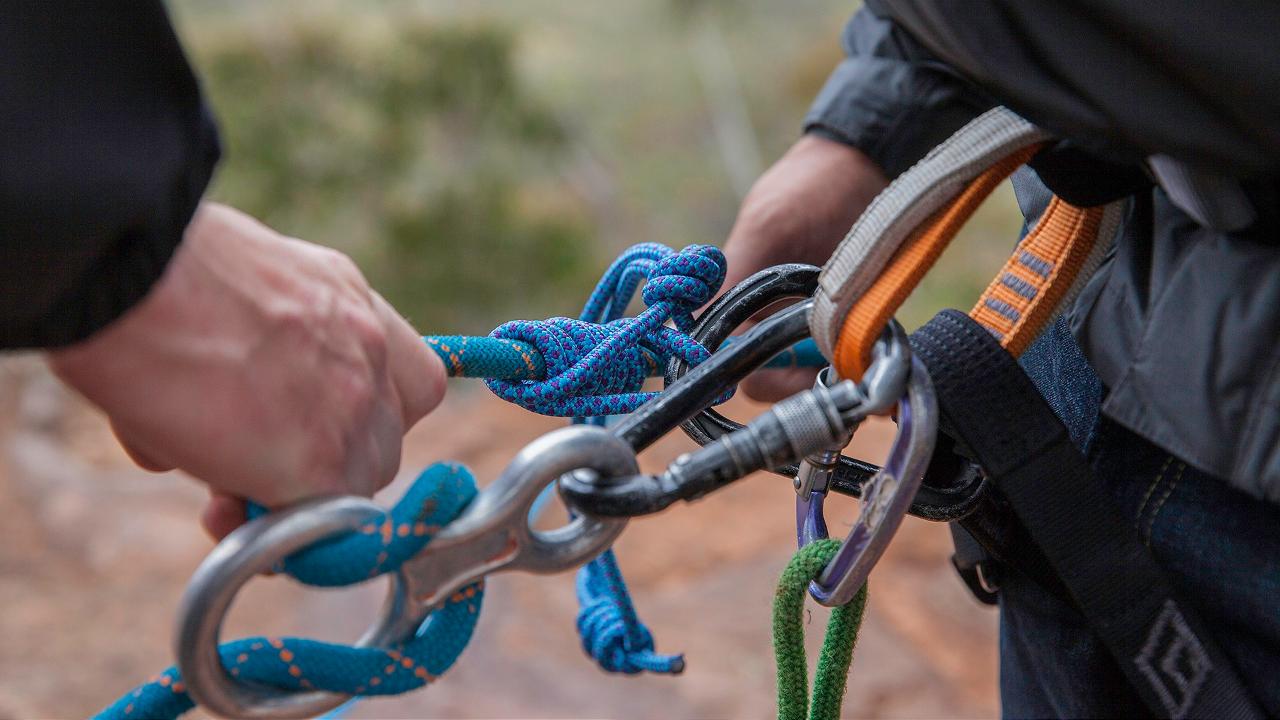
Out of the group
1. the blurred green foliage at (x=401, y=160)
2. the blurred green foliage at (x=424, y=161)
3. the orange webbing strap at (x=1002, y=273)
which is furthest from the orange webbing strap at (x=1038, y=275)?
the blurred green foliage at (x=401, y=160)

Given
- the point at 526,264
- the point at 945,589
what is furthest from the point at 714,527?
the point at 526,264

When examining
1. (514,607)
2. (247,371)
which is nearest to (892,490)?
(247,371)

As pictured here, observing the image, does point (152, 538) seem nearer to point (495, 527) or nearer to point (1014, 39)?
point (495, 527)

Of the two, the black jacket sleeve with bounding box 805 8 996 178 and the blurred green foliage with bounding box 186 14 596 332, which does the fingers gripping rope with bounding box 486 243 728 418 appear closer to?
the black jacket sleeve with bounding box 805 8 996 178

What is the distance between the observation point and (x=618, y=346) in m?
0.69

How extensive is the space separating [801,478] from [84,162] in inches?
18.0

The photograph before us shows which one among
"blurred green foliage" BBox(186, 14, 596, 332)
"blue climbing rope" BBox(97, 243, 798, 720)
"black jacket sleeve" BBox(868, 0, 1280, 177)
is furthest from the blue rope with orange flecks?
"blurred green foliage" BBox(186, 14, 596, 332)

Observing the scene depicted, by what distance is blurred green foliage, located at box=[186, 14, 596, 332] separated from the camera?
14.8 ft

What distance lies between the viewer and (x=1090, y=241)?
2.05ft

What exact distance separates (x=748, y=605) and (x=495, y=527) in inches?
60.1

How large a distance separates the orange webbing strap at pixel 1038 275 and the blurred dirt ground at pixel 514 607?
1.15 metres

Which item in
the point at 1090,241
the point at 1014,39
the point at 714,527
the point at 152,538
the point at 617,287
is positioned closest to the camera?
the point at 1014,39

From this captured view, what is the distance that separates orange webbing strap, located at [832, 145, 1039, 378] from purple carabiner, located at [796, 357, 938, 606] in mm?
31

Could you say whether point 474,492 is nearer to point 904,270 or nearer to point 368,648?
point 368,648
